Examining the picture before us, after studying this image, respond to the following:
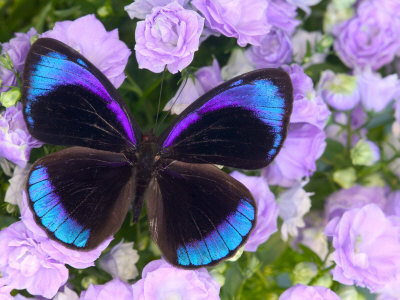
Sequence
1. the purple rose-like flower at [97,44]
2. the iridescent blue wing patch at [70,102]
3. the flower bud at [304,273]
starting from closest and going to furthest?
the iridescent blue wing patch at [70,102] → the purple rose-like flower at [97,44] → the flower bud at [304,273]

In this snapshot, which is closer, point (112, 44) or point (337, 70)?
point (112, 44)

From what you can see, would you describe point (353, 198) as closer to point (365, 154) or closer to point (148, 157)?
point (365, 154)

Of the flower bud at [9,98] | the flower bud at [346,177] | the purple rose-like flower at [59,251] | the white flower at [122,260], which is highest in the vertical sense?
the flower bud at [9,98]

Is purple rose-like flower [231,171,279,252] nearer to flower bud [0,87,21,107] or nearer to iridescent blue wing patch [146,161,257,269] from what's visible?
iridescent blue wing patch [146,161,257,269]

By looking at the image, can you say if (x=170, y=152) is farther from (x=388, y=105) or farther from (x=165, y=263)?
(x=388, y=105)

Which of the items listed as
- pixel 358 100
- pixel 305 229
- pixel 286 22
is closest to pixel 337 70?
pixel 358 100

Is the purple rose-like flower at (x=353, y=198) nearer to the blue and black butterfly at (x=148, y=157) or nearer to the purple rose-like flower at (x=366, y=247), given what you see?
the purple rose-like flower at (x=366, y=247)

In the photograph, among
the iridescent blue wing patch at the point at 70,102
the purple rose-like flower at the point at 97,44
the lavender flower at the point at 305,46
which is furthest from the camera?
the lavender flower at the point at 305,46

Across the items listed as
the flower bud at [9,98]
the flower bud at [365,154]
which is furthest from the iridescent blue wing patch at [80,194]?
the flower bud at [365,154]
